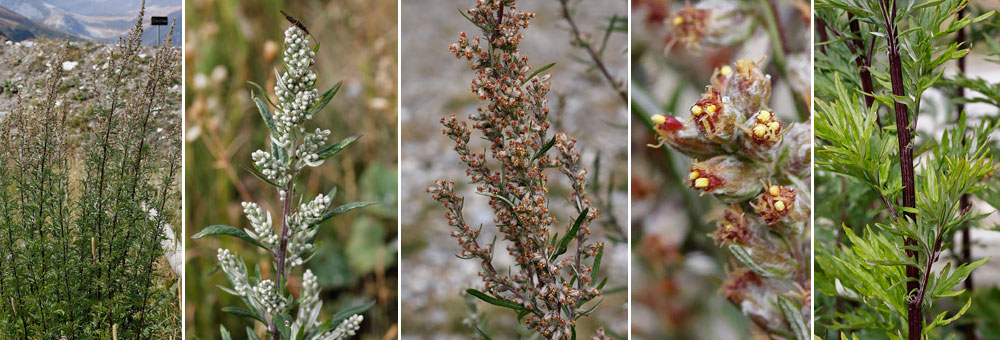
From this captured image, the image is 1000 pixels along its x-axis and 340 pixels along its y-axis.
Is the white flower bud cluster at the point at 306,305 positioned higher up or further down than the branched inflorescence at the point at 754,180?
further down

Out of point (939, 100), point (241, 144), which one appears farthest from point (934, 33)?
point (241, 144)

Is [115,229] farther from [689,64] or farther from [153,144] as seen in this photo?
[689,64]

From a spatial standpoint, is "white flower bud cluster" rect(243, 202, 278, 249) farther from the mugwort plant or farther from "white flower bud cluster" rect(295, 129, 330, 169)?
the mugwort plant

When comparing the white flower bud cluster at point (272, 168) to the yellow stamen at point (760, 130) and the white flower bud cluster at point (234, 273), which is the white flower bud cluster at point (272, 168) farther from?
the yellow stamen at point (760, 130)

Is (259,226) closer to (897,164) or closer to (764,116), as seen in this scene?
(764,116)

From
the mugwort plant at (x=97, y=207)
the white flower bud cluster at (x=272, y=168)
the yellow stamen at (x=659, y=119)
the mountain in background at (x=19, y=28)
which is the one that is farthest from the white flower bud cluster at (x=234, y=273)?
the mountain in background at (x=19, y=28)

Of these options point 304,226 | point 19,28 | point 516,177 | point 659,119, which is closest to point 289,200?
point 304,226

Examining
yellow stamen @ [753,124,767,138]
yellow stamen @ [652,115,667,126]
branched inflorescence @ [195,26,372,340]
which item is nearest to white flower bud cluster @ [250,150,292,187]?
branched inflorescence @ [195,26,372,340]
